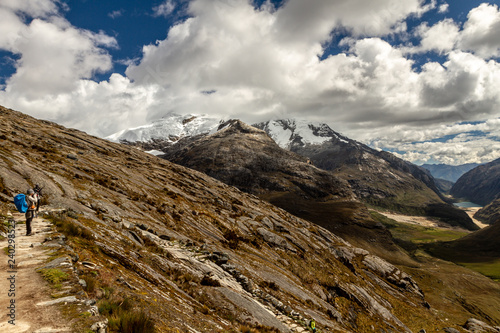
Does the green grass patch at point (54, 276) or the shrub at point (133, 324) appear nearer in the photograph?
the shrub at point (133, 324)

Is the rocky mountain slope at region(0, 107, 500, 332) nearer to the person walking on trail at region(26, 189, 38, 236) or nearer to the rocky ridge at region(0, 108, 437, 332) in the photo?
the rocky ridge at region(0, 108, 437, 332)

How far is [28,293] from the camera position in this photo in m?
7.93

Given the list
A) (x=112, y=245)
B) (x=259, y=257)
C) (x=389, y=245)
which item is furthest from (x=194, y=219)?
(x=389, y=245)

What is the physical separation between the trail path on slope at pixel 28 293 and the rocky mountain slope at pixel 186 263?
0.54 m

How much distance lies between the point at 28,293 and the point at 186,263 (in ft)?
47.3

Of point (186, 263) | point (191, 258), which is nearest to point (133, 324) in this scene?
point (186, 263)

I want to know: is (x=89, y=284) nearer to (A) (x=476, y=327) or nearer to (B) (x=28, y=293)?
(B) (x=28, y=293)

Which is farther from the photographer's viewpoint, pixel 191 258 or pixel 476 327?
pixel 476 327

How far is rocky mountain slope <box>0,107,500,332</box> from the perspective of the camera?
11.4 meters

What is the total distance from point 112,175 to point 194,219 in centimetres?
1974

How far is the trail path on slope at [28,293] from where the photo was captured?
6512mm

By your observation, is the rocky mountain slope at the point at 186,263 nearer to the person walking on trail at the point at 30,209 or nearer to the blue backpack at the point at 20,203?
the person walking on trail at the point at 30,209

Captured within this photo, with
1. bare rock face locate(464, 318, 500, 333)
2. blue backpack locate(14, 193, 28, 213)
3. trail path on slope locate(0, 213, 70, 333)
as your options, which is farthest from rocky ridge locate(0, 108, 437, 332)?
bare rock face locate(464, 318, 500, 333)

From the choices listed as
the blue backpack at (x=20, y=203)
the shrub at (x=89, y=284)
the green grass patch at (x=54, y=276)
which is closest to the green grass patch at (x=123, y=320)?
the shrub at (x=89, y=284)
